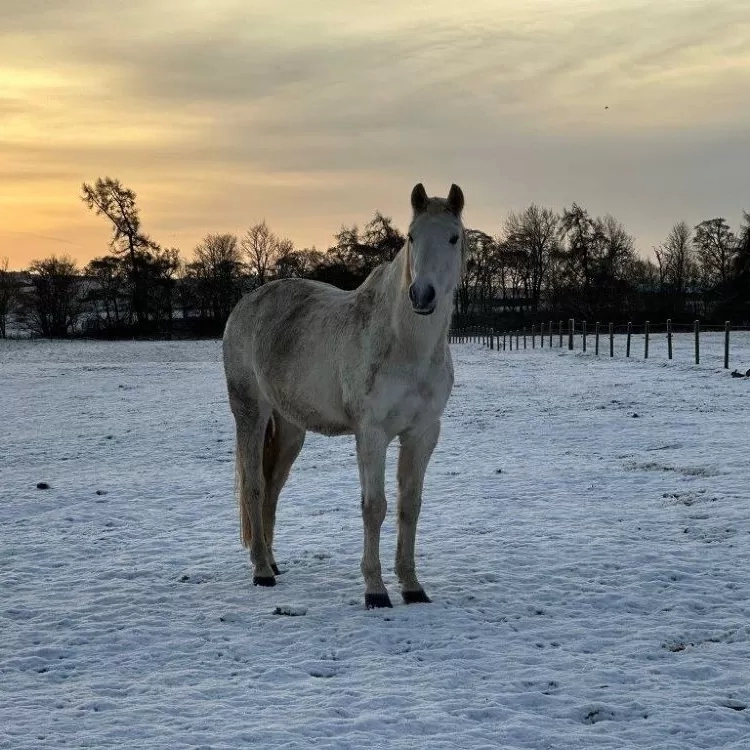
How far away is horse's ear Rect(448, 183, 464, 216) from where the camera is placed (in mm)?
4789

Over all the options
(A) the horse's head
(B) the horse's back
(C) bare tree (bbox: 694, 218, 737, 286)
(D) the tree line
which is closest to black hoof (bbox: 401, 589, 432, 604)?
(B) the horse's back

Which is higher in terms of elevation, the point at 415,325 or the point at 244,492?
the point at 415,325

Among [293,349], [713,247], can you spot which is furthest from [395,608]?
[713,247]

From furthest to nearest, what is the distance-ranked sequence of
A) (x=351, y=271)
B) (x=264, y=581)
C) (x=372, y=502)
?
(x=351, y=271), (x=264, y=581), (x=372, y=502)

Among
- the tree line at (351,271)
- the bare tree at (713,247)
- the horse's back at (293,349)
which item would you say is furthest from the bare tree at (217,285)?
the horse's back at (293,349)

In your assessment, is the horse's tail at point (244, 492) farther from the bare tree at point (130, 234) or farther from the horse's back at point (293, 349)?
the bare tree at point (130, 234)

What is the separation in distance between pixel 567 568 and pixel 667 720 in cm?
220

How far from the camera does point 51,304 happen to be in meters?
70.1

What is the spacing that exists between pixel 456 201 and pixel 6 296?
2886 inches

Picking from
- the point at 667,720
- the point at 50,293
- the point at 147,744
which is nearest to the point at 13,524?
the point at 147,744

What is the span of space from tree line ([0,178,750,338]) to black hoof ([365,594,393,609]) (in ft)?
176

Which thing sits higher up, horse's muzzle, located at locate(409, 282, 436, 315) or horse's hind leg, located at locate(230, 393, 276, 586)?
horse's muzzle, located at locate(409, 282, 436, 315)

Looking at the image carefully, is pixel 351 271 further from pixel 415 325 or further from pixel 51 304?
pixel 415 325

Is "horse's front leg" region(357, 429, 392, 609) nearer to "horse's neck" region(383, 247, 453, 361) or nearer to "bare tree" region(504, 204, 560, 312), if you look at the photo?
"horse's neck" region(383, 247, 453, 361)
